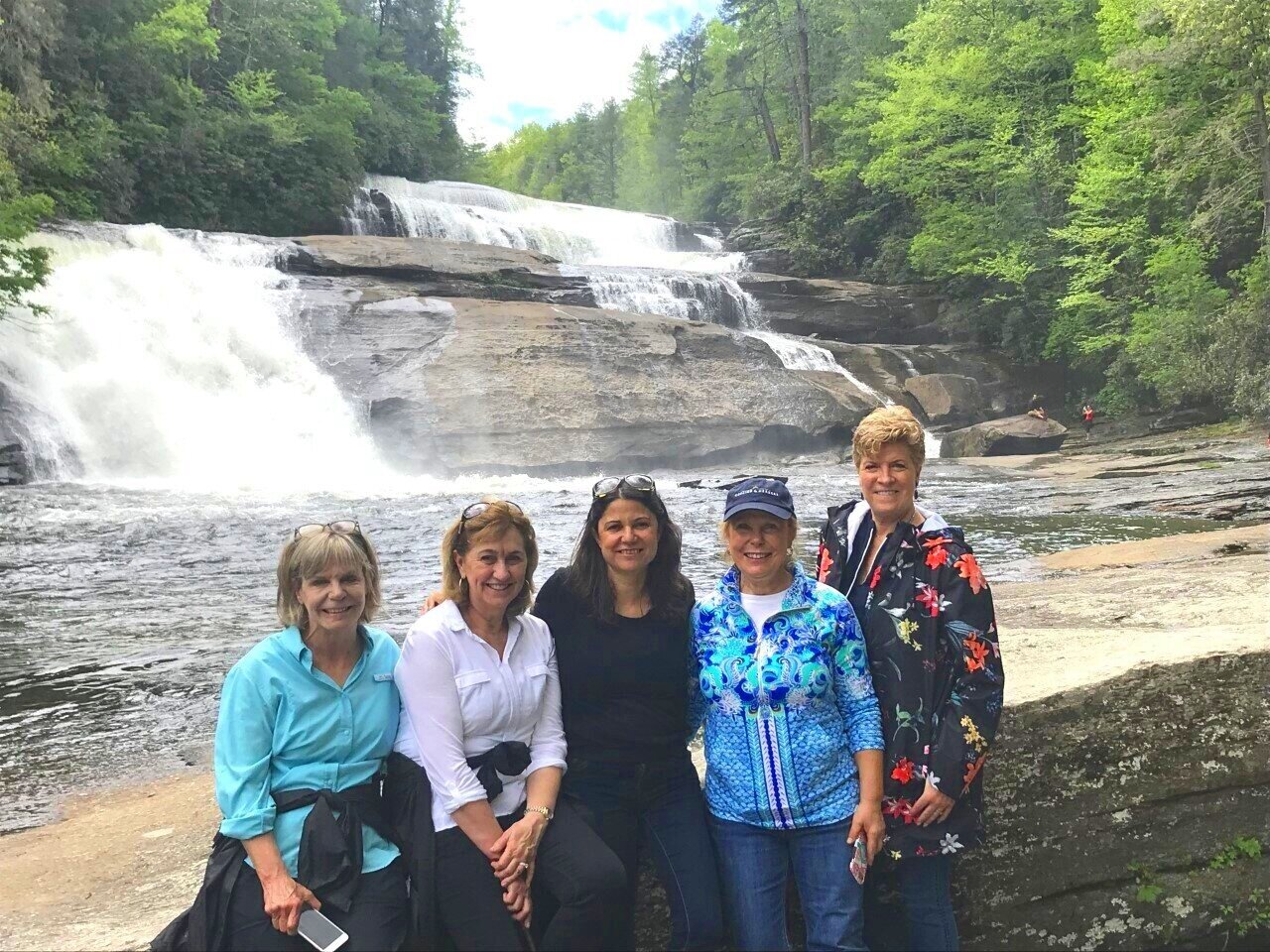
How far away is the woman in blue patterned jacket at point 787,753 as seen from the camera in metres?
2.36

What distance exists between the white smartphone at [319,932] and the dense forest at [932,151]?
1516 centimetres

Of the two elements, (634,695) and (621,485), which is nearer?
(634,695)

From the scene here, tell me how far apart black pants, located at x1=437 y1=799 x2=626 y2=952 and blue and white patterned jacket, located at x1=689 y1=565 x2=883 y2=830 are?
0.38 m

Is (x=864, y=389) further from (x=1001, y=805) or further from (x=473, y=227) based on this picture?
(x=1001, y=805)

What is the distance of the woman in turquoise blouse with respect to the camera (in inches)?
87.5

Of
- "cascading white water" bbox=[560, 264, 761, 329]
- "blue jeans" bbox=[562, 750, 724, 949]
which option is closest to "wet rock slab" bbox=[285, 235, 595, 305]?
"cascading white water" bbox=[560, 264, 761, 329]

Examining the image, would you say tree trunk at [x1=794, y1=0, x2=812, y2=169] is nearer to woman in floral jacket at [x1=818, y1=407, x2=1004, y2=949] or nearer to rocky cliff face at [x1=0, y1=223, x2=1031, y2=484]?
rocky cliff face at [x1=0, y1=223, x2=1031, y2=484]

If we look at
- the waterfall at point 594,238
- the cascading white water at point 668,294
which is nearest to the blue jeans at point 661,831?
the cascading white water at point 668,294

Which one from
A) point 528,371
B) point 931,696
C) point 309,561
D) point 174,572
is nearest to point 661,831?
point 931,696

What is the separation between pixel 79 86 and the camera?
25062 mm

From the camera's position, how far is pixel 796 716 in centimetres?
243

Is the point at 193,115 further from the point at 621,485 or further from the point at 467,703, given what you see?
the point at 467,703

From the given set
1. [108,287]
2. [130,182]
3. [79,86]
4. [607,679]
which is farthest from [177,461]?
[607,679]

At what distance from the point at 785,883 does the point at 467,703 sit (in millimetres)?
941
